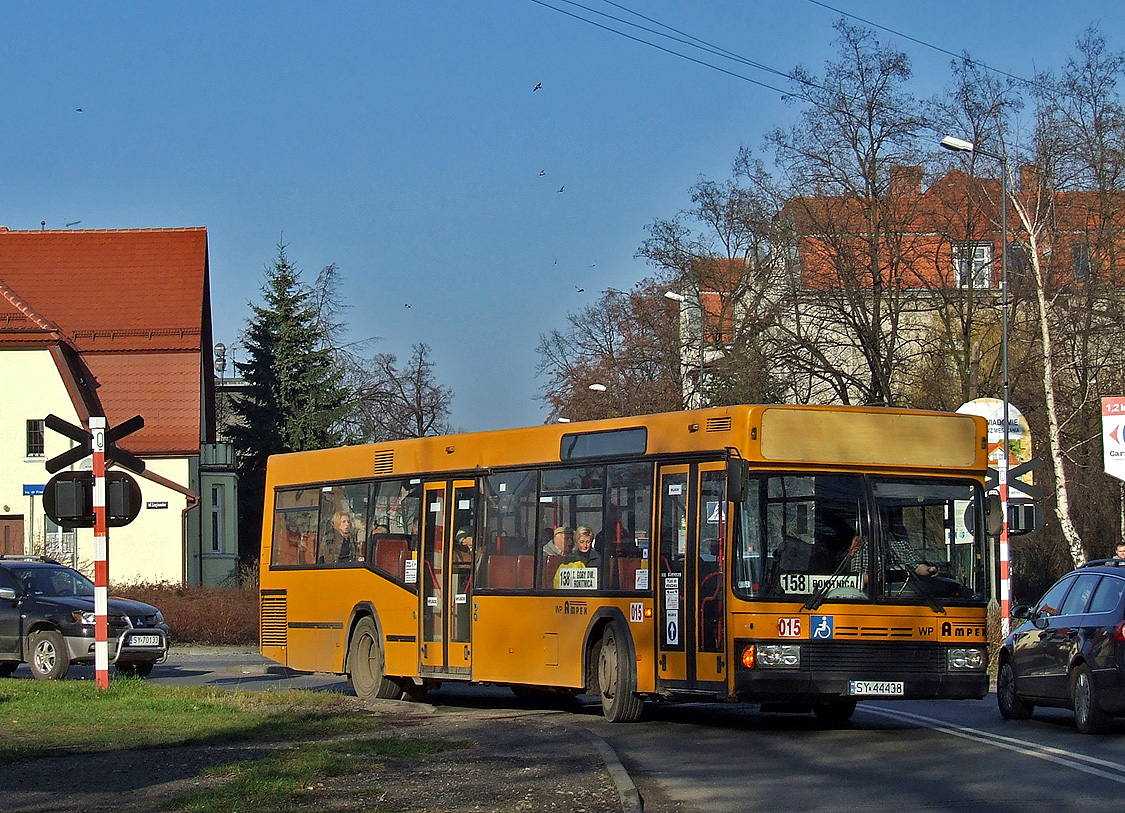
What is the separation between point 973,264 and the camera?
139 ft

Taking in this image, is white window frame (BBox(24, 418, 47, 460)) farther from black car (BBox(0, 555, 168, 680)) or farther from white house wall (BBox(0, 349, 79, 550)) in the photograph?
black car (BBox(0, 555, 168, 680))

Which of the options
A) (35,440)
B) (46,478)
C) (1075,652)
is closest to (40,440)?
(35,440)

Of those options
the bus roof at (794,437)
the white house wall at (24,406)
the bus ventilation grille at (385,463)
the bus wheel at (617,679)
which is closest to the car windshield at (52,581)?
the bus ventilation grille at (385,463)

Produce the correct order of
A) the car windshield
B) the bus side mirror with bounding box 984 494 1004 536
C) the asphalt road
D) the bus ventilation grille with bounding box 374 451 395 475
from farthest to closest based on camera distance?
1. the car windshield
2. the bus ventilation grille with bounding box 374 451 395 475
3. the bus side mirror with bounding box 984 494 1004 536
4. the asphalt road

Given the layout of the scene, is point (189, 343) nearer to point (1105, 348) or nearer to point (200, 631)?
point (200, 631)

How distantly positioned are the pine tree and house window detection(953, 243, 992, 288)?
23.9 meters

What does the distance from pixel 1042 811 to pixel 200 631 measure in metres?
26.6

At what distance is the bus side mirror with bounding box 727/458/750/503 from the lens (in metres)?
13.3

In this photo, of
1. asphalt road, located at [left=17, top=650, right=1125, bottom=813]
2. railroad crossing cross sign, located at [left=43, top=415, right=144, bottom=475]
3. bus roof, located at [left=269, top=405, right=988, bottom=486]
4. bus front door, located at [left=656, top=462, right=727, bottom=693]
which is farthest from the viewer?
railroad crossing cross sign, located at [left=43, top=415, right=144, bottom=475]

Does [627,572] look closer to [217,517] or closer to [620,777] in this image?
[620,777]

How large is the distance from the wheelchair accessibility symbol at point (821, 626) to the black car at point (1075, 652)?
2.52m

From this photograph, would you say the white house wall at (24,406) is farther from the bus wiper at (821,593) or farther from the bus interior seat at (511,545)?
the bus wiper at (821,593)

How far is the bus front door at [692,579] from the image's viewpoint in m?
13.7

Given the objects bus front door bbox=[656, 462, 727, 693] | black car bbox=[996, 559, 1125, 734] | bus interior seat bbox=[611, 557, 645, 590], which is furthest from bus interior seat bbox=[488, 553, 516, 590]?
black car bbox=[996, 559, 1125, 734]
